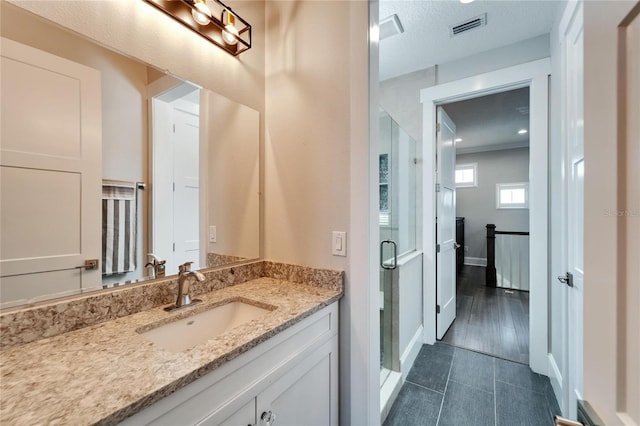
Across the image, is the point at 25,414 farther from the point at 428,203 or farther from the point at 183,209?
the point at 428,203

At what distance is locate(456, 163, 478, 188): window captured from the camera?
631cm

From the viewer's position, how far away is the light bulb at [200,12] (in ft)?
3.63

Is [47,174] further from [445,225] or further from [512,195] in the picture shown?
[512,195]

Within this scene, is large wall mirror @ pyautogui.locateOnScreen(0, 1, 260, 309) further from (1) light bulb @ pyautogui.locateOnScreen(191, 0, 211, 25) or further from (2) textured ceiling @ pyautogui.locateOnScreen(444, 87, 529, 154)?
(2) textured ceiling @ pyautogui.locateOnScreen(444, 87, 529, 154)

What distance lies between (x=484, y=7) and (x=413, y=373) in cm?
273

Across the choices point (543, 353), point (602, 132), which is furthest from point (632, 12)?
point (543, 353)

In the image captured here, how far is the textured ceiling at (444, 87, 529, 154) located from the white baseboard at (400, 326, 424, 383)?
281 cm

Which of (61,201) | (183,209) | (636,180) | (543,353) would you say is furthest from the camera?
(543,353)

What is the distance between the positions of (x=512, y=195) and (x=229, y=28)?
6.63m

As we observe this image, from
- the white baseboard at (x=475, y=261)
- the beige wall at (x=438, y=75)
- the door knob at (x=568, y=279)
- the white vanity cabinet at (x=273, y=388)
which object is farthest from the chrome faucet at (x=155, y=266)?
the white baseboard at (x=475, y=261)

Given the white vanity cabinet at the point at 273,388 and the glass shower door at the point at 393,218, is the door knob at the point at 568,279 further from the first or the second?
the white vanity cabinet at the point at 273,388

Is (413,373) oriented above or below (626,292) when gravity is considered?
below

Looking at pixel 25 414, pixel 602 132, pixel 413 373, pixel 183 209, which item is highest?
pixel 602 132

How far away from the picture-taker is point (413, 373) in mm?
2059
